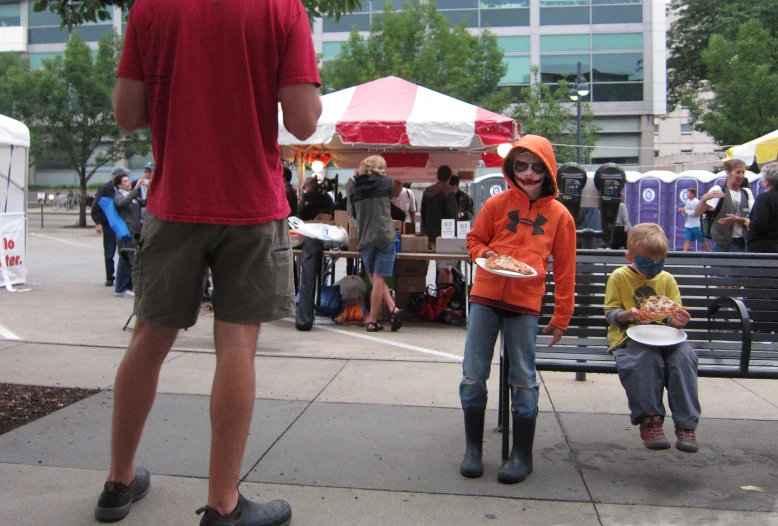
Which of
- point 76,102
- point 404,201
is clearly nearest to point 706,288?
point 404,201

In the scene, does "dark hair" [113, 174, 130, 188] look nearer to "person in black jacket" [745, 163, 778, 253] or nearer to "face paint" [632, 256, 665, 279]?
"person in black jacket" [745, 163, 778, 253]

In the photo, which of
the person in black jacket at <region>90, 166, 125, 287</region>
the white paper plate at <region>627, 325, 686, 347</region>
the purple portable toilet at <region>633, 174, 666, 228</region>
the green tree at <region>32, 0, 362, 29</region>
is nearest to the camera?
the white paper plate at <region>627, 325, 686, 347</region>

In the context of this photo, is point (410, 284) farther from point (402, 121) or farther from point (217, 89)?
point (217, 89)

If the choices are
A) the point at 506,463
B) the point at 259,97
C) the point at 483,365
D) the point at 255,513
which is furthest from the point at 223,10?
the point at 506,463

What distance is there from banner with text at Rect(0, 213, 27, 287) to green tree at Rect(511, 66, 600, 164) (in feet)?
78.4

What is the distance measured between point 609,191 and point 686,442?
574 centimetres

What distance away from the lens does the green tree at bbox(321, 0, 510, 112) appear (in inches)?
1200

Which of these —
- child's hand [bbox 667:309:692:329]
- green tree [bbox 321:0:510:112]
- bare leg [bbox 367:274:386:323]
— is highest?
green tree [bbox 321:0:510:112]

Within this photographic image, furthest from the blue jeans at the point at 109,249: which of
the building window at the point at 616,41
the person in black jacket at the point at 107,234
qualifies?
the building window at the point at 616,41

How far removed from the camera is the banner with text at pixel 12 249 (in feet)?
36.0

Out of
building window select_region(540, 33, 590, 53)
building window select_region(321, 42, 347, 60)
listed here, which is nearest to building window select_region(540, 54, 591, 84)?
building window select_region(540, 33, 590, 53)

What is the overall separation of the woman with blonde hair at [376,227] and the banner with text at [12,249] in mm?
5804

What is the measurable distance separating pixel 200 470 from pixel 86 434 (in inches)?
33.9

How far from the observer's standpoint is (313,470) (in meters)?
3.56
